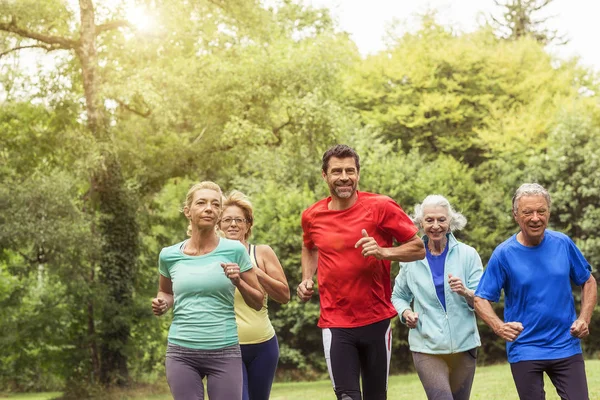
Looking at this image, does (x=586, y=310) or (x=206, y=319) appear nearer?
(x=206, y=319)

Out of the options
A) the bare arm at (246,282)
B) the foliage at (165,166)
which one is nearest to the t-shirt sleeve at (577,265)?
the bare arm at (246,282)

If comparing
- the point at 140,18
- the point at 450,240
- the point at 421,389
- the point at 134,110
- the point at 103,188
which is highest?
the point at 140,18

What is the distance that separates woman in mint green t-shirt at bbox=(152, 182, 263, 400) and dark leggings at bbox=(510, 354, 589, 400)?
1.77 m

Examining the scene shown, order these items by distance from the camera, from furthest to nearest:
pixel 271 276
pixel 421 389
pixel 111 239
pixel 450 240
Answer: pixel 111 239
pixel 421 389
pixel 450 240
pixel 271 276

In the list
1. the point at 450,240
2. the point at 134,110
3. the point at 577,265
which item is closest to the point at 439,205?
the point at 450,240

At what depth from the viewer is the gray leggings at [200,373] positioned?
17.4 feet

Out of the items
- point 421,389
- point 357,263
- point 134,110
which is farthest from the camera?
point 134,110

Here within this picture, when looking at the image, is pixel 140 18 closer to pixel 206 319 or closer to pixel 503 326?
pixel 206 319

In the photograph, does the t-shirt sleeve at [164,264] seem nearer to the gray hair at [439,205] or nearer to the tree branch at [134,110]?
the gray hair at [439,205]

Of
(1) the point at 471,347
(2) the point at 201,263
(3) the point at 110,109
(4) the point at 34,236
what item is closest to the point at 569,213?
(3) the point at 110,109

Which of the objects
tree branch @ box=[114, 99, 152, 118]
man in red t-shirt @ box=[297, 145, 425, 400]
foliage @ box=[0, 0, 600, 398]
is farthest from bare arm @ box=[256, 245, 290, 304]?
tree branch @ box=[114, 99, 152, 118]

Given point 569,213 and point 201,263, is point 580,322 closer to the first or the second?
point 201,263

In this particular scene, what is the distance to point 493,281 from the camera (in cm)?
564

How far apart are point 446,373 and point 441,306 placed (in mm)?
515
